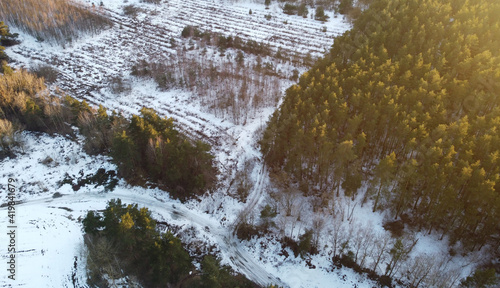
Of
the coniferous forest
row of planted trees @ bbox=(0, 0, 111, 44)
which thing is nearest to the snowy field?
row of planted trees @ bbox=(0, 0, 111, 44)

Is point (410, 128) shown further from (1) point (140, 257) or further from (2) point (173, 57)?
(2) point (173, 57)

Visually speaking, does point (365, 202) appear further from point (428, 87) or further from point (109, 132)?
point (109, 132)

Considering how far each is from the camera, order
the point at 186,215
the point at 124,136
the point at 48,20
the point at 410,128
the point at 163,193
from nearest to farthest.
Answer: the point at 410,128 < the point at 124,136 < the point at 186,215 < the point at 163,193 < the point at 48,20

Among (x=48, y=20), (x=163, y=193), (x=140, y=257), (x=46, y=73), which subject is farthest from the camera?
(x=48, y=20)

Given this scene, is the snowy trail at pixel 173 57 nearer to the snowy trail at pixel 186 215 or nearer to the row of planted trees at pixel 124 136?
the snowy trail at pixel 186 215

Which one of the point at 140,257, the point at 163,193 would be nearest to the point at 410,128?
the point at 163,193

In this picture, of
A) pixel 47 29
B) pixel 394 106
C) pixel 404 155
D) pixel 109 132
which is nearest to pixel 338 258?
pixel 404 155
